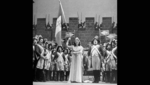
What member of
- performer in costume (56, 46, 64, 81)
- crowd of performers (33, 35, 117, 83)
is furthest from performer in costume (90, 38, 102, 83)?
Result: performer in costume (56, 46, 64, 81)

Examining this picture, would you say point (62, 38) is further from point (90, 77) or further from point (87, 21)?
point (90, 77)

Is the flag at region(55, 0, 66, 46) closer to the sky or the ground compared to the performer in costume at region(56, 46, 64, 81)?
closer to the sky

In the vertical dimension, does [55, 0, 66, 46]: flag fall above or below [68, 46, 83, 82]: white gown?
above

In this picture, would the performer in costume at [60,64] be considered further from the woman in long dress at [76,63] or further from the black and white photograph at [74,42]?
the woman in long dress at [76,63]

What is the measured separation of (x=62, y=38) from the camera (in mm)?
6668

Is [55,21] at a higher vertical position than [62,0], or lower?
lower

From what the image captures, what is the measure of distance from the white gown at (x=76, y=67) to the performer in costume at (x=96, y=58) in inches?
14.2

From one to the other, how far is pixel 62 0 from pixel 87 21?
3.33 ft

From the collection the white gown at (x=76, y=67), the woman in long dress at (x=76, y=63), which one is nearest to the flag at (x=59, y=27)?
the woman in long dress at (x=76, y=63)

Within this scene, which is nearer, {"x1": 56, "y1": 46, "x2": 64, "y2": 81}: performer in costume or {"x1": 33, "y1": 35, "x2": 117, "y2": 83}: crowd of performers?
{"x1": 33, "y1": 35, "x2": 117, "y2": 83}: crowd of performers

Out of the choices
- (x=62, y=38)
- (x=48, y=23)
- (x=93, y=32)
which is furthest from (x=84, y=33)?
(x=48, y=23)

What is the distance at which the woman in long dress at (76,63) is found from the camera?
6496 millimetres

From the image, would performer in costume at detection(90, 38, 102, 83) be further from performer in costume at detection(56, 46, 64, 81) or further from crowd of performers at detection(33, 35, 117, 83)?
performer in costume at detection(56, 46, 64, 81)

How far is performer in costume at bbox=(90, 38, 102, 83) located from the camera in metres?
6.47
